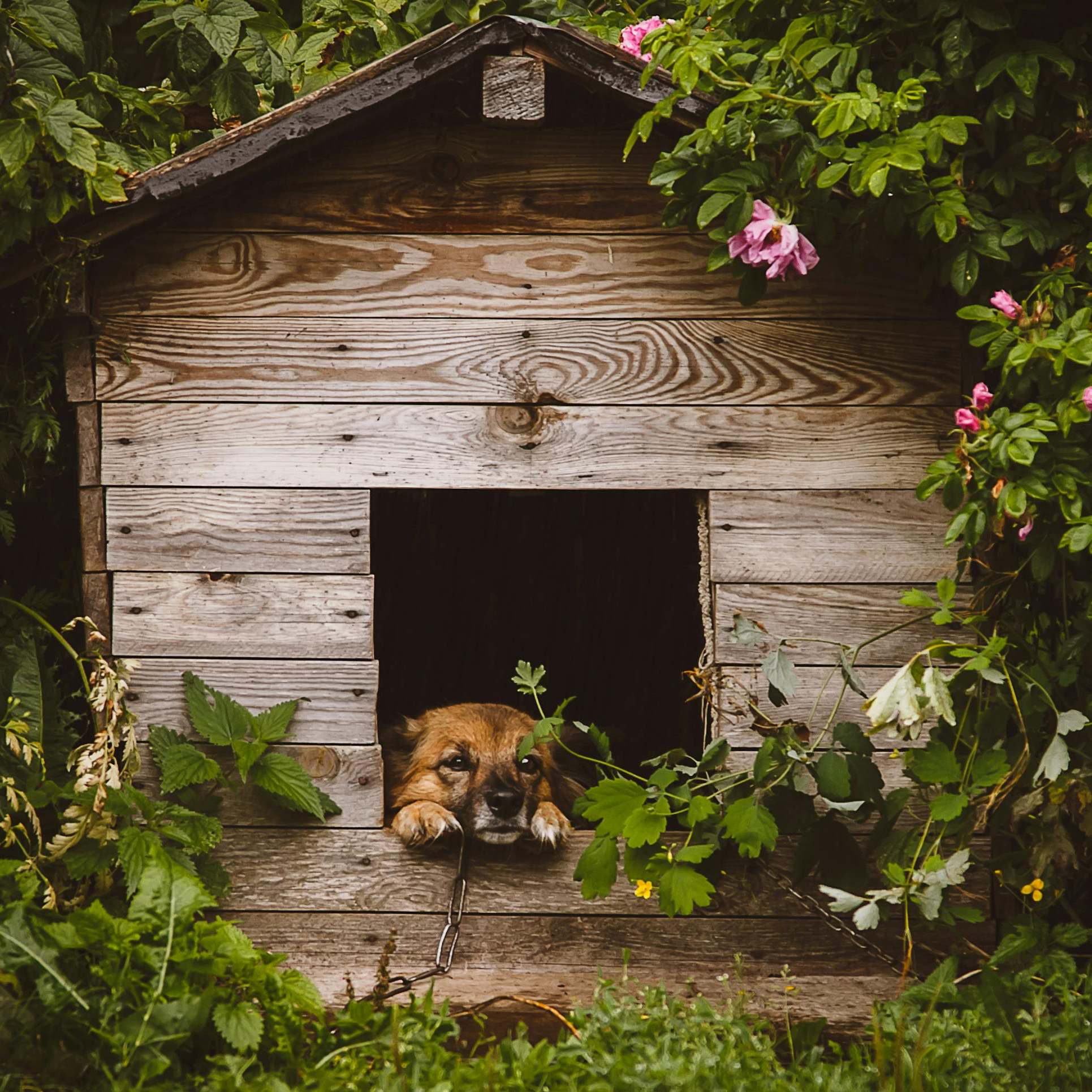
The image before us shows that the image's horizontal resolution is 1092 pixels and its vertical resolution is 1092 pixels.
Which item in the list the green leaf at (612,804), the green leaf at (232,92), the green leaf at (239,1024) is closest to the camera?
the green leaf at (239,1024)

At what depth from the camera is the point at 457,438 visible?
133 inches

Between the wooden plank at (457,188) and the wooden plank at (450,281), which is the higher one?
the wooden plank at (457,188)

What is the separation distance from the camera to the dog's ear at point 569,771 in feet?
13.3

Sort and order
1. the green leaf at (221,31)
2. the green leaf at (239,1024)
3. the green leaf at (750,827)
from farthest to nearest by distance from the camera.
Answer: the green leaf at (221,31)
the green leaf at (750,827)
the green leaf at (239,1024)

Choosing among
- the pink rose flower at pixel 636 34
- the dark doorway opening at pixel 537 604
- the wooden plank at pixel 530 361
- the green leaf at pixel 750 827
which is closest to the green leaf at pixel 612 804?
the green leaf at pixel 750 827

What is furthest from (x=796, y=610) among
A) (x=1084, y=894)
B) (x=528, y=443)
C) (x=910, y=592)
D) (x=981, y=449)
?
(x=1084, y=894)

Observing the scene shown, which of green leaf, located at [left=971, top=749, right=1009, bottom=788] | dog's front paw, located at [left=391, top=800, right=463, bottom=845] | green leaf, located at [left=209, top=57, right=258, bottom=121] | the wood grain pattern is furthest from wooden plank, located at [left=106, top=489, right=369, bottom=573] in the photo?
green leaf, located at [left=971, top=749, right=1009, bottom=788]

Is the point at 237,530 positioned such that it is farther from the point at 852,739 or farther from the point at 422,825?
the point at 852,739

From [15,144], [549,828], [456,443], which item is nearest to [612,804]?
[549,828]

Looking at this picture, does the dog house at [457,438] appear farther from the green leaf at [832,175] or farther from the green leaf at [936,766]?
the green leaf at [832,175]

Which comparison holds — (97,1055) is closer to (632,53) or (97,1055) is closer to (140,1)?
(632,53)

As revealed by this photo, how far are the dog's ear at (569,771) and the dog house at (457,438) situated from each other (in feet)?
2.19

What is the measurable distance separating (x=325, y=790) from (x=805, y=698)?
147 cm

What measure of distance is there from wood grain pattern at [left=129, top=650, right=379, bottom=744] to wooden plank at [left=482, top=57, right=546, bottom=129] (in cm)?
165
